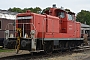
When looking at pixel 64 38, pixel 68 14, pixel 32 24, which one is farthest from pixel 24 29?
pixel 68 14

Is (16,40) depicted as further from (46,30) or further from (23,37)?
(46,30)

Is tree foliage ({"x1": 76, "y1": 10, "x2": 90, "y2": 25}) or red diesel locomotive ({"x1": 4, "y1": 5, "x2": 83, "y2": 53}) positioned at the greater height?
tree foliage ({"x1": 76, "y1": 10, "x2": 90, "y2": 25})

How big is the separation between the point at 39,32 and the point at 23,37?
1.23 metres

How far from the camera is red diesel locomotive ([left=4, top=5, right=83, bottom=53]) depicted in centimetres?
1445

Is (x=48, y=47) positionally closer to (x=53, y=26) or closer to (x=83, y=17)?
(x=53, y=26)

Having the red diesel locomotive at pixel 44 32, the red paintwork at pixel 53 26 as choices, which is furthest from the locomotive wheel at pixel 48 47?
the red paintwork at pixel 53 26

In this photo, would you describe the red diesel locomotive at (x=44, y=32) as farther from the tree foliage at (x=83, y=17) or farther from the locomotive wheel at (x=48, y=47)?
the tree foliage at (x=83, y=17)

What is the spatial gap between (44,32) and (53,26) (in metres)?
2.20

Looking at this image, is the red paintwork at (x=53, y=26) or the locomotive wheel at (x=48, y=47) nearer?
the red paintwork at (x=53, y=26)

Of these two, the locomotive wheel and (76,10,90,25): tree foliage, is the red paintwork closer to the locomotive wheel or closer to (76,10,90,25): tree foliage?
the locomotive wheel

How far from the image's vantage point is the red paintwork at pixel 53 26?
15.5 meters

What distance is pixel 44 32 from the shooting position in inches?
600

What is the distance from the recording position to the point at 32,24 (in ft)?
49.5

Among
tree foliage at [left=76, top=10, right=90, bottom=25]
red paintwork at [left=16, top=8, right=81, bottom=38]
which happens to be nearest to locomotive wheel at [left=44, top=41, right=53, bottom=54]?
red paintwork at [left=16, top=8, right=81, bottom=38]
